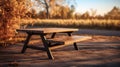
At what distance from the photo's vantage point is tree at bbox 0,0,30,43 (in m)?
9.06

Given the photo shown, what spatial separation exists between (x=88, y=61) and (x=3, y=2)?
4.81 meters

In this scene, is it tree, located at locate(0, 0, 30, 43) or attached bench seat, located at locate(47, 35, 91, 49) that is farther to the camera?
tree, located at locate(0, 0, 30, 43)

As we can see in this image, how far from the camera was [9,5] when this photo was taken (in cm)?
915

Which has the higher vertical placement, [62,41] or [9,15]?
[9,15]

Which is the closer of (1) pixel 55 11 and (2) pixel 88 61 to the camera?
(2) pixel 88 61

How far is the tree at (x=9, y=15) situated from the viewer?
29.7 ft

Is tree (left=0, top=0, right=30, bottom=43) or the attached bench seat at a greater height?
tree (left=0, top=0, right=30, bottom=43)

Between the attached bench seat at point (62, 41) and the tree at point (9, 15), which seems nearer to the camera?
the attached bench seat at point (62, 41)

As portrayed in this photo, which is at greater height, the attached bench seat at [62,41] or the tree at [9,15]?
the tree at [9,15]

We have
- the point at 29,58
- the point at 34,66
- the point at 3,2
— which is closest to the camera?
the point at 34,66

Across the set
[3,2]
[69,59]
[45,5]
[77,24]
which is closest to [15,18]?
[3,2]

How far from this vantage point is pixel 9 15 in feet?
30.3

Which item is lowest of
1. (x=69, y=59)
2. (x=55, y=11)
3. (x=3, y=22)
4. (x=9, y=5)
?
(x=55, y=11)

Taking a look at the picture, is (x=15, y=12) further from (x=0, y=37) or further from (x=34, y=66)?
(x=34, y=66)
